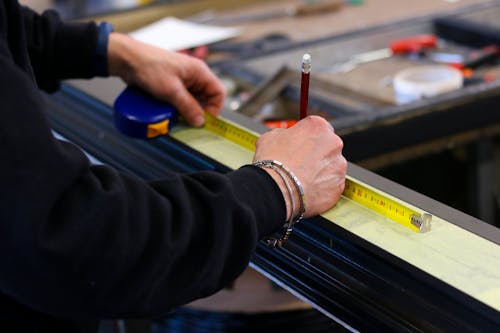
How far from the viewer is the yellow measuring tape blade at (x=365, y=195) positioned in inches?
38.1

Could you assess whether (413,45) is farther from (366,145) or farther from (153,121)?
(153,121)

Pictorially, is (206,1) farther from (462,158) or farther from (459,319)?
(459,319)

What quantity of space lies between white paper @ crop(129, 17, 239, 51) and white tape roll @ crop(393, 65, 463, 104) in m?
0.69

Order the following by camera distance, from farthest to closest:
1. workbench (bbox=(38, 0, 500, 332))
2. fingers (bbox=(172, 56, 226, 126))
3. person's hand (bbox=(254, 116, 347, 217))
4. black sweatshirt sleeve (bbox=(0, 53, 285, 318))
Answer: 1. fingers (bbox=(172, 56, 226, 126))
2. person's hand (bbox=(254, 116, 347, 217))
3. workbench (bbox=(38, 0, 500, 332))
4. black sweatshirt sleeve (bbox=(0, 53, 285, 318))

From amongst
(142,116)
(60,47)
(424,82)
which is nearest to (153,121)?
(142,116)

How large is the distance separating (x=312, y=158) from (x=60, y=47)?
64 centimetres

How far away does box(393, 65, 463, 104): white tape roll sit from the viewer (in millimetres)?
1657

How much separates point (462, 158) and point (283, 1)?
3.90ft

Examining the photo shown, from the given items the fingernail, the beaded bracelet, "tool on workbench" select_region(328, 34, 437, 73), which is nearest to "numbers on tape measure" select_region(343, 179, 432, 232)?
the beaded bracelet

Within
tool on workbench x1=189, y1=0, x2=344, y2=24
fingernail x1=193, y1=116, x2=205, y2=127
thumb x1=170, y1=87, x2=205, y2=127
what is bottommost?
tool on workbench x1=189, y1=0, x2=344, y2=24

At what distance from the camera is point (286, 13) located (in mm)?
2607

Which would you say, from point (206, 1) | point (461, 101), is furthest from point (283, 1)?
point (461, 101)

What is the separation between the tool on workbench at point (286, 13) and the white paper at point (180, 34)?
16 cm

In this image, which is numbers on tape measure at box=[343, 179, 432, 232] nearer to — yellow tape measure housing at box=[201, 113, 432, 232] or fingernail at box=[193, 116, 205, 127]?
yellow tape measure housing at box=[201, 113, 432, 232]
